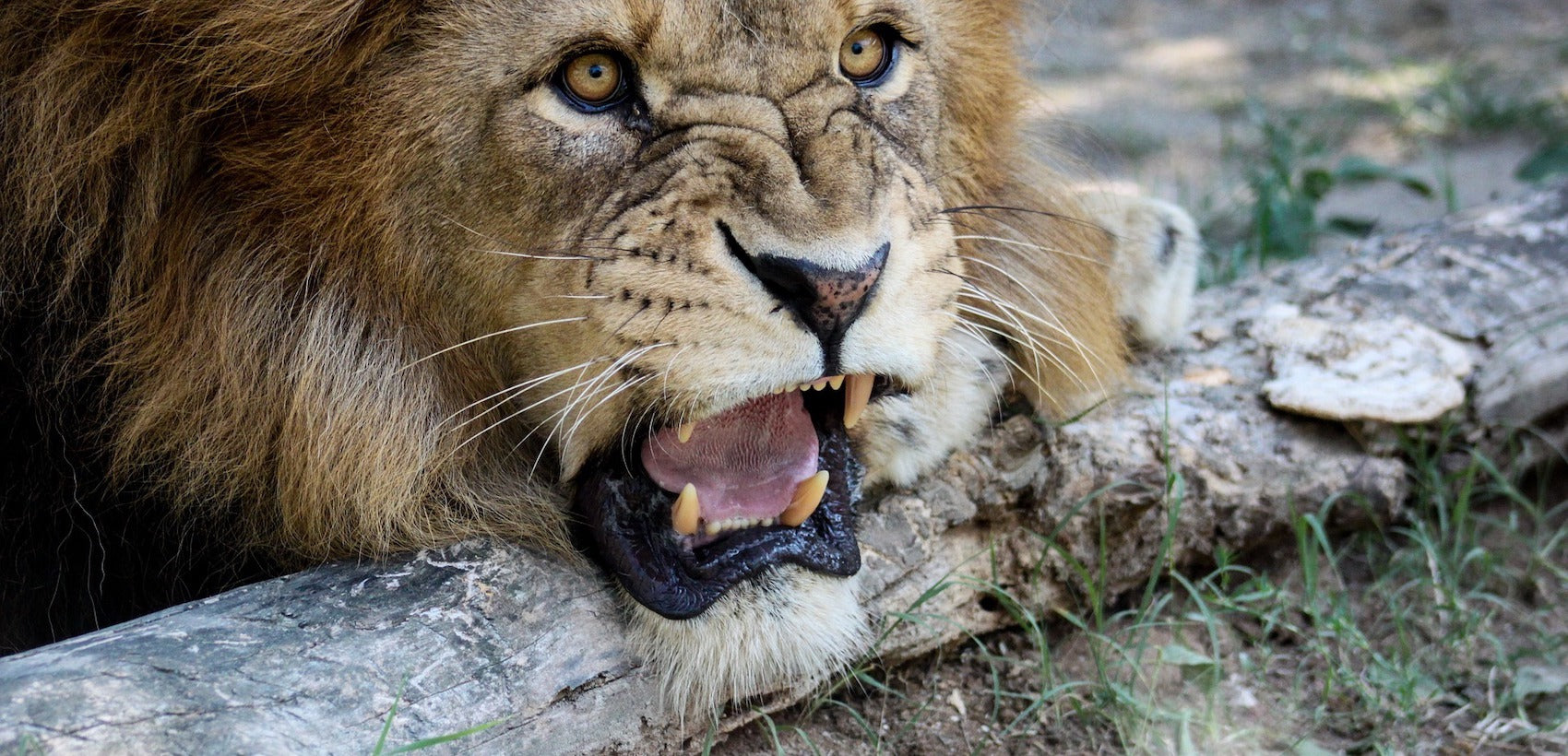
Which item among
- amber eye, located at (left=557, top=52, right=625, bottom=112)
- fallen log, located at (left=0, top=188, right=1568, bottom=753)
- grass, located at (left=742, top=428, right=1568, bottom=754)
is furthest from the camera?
grass, located at (left=742, top=428, right=1568, bottom=754)

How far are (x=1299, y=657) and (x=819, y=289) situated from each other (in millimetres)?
1342

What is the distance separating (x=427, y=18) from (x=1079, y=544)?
1.40 metres

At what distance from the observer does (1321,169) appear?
4398 millimetres

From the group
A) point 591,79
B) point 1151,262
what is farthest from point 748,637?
point 1151,262

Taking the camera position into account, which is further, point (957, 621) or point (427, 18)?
point (957, 621)

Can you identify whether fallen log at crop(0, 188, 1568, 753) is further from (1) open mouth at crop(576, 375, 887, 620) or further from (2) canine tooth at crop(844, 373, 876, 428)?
(2) canine tooth at crop(844, 373, 876, 428)

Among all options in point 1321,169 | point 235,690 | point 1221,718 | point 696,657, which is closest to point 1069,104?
point 1321,169

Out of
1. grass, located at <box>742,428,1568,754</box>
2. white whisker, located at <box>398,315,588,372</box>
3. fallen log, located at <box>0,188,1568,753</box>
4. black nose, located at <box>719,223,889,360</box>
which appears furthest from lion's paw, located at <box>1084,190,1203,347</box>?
white whisker, located at <box>398,315,588,372</box>

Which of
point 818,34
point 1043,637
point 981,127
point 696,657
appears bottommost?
point 1043,637

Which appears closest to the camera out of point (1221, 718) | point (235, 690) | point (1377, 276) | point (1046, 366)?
point (235, 690)

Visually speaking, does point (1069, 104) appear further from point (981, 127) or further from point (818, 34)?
point (818, 34)

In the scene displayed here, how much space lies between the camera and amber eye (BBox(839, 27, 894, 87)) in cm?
214

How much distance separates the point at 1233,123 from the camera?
19.1 ft

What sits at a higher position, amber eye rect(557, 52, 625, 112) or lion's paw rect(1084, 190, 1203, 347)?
amber eye rect(557, 52, 625, 112)
